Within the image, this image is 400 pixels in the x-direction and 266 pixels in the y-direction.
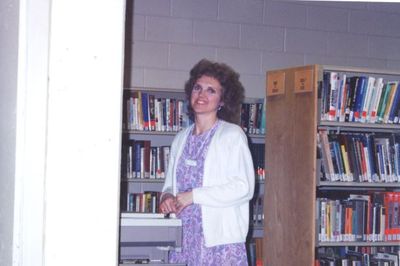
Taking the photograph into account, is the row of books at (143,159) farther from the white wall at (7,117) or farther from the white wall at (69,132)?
the white wall at (69,132)

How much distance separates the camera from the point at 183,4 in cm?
516

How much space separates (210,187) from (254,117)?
2.04 metres

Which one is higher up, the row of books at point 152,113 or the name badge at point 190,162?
the row of books at point 152,113

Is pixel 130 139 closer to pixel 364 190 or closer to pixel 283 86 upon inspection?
pixel 283 86

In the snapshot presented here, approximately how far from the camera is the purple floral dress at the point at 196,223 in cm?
312

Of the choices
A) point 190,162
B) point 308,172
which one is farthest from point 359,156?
point 190,162

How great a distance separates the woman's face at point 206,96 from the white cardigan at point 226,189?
0.41ft

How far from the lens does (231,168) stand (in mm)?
3170

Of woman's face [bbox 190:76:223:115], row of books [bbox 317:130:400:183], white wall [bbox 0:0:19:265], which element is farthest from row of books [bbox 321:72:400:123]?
white wall [bbox 0:0:19:265]

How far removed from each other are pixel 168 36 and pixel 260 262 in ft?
6.09

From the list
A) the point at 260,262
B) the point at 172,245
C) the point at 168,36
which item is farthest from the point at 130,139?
the point at 172,245

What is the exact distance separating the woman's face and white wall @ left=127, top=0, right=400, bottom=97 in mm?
1679

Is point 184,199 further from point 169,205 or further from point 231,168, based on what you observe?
point 231,168

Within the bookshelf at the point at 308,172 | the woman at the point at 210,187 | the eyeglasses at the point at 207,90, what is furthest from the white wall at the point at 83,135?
the bookshelf at the point at 308,172
